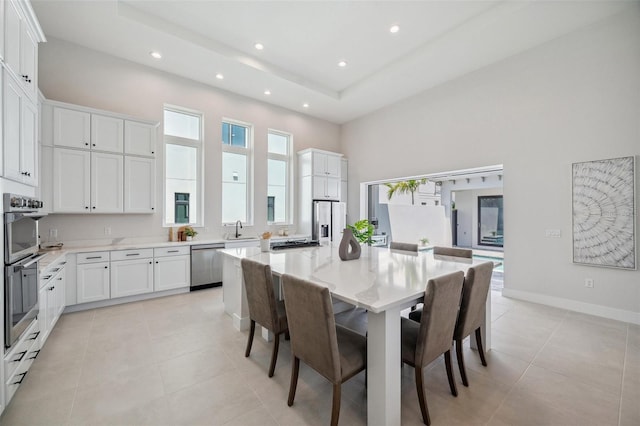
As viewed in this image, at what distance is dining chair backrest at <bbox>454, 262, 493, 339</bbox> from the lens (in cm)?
198

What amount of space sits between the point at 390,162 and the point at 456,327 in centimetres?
438

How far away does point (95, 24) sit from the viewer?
138 inches

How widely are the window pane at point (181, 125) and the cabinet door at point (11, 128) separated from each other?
275 cm

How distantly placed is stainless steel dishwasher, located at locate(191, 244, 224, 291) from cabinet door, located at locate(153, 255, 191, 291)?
90 mm

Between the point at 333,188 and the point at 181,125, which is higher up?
the point at 181,125

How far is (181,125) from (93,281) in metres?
2.86

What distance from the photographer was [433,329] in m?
1.69

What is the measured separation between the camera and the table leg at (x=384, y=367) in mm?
1539

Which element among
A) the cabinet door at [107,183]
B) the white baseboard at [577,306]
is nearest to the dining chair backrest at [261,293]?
the cabinet door at [107,183]

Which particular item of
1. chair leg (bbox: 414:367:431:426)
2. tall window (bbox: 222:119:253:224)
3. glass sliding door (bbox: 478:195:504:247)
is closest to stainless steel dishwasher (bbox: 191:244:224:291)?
tall window (bbox: 222:119:253:224)

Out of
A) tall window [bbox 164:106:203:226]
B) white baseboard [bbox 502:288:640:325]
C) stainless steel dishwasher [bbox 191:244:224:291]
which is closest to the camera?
white baseboard [bbox 502:288:640:325]

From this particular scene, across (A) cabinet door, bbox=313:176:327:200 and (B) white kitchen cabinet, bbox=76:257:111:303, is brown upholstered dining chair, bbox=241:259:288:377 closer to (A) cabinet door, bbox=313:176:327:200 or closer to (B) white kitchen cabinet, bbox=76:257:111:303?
(B) white kitchen cabinet, bbox=76:257:111:303

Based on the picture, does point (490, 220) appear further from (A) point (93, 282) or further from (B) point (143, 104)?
(A) point (93, 282)

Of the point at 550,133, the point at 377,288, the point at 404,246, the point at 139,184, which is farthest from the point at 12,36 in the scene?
the point at 550,133
